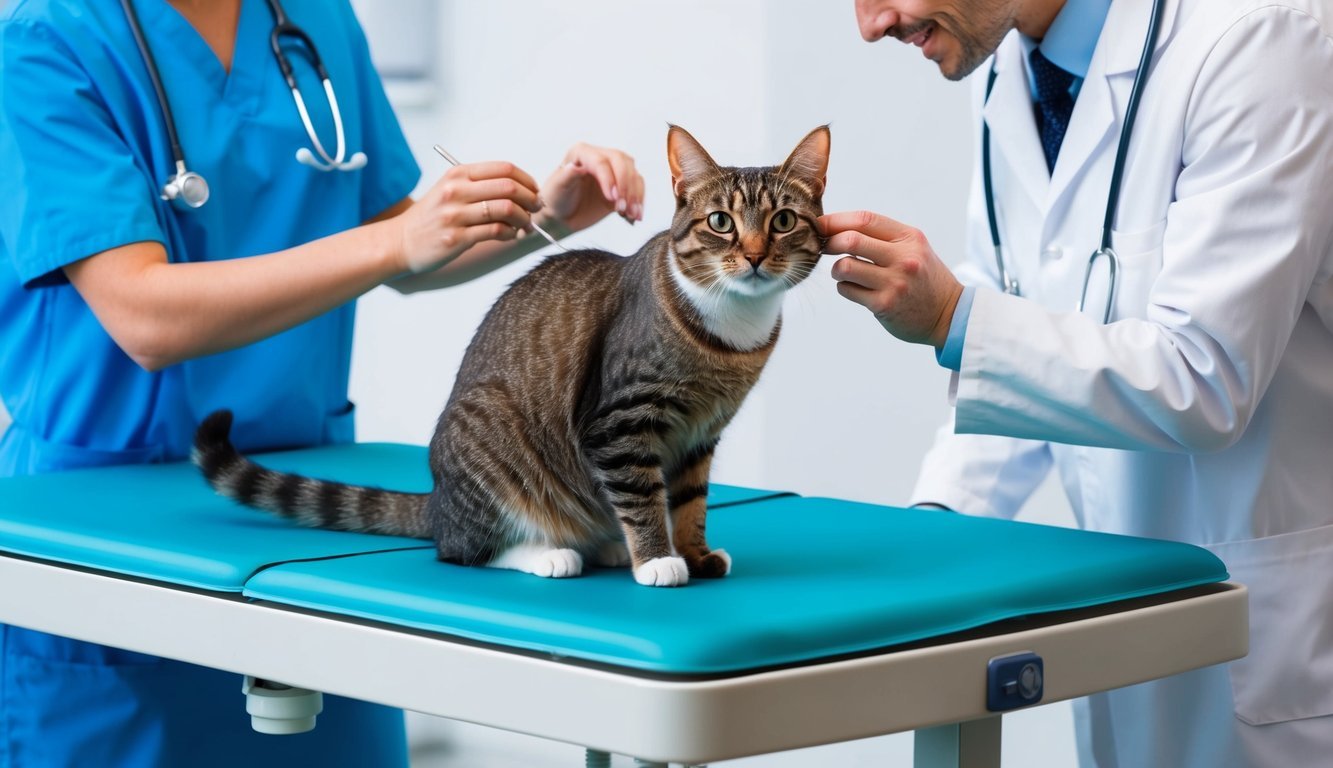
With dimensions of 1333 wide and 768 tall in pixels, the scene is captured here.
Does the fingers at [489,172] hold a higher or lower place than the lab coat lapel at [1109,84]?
lower

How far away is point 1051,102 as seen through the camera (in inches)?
65.4

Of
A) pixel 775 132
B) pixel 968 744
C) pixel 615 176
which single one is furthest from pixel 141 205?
pixel 775 132

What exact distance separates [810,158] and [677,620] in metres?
0.50

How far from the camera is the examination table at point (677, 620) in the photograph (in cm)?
90

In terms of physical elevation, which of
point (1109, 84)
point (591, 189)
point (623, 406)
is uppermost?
point (1109, 84)

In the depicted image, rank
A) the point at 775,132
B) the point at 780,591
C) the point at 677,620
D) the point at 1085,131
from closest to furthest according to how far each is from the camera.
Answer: the point at 677,620 → the point at 780,591 → the point at 1085,131 → the point at 775,132

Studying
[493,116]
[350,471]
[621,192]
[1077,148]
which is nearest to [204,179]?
[350,471]

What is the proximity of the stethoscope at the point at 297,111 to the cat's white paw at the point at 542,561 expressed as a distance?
2.04ft

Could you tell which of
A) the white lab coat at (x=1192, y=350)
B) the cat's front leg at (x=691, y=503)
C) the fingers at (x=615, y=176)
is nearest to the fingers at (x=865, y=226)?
the white lab coat at (x=1192, y=350)

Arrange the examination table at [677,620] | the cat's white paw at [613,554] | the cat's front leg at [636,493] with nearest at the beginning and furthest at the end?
1. the examination table at [677,620]
2. the cat's front leg at [636,493]
3. the cat's white paw at [613,554]

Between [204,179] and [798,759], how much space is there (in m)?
2.01

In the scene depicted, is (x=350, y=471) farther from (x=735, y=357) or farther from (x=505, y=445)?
(x=735, y=357)

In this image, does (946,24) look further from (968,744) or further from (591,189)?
(968,744)

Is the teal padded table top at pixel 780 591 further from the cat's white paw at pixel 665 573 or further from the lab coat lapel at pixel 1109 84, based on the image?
the lab coat lapel at pixel 1109 84
